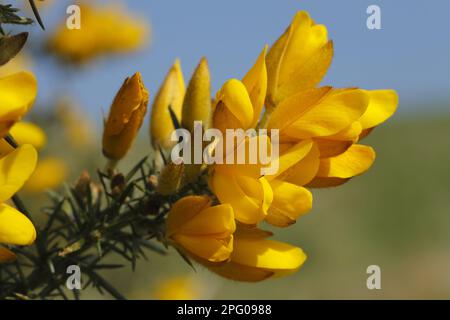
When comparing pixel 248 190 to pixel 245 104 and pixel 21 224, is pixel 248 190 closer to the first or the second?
pixel 245 104

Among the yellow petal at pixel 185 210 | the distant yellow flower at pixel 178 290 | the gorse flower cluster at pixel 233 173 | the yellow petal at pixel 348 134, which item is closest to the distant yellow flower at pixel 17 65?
the distant yellow flower at pixel 178 290

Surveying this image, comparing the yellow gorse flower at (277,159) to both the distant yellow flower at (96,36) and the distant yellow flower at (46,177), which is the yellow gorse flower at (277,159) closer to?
the distant yellow flower at (46,177)

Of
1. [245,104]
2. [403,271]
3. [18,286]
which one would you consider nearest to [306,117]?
[245,104]

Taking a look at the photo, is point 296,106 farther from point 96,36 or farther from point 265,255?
point 96,36

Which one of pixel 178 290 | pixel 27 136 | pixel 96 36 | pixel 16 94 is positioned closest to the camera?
pixel 16 94

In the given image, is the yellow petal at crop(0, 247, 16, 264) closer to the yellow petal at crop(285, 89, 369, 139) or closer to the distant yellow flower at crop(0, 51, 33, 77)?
the yellow petal at crop(285, 89, 369, 139)

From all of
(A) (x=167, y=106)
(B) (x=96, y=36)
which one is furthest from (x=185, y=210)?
(B) (x=96, y=36)

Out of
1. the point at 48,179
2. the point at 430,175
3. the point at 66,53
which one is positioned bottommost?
the point at 48,179
